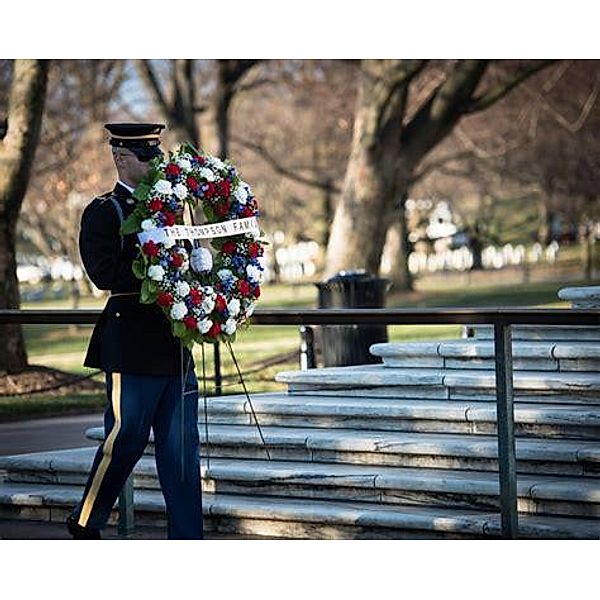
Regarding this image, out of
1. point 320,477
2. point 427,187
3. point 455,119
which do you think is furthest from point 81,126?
point 320,477

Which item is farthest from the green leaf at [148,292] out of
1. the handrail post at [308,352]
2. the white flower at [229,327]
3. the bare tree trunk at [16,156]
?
the bare tree trunk at [16,156]

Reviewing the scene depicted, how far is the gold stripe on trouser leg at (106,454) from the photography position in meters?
8.30

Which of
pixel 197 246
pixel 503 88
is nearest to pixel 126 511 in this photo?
pixel 197 246

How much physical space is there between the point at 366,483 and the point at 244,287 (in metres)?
1.70

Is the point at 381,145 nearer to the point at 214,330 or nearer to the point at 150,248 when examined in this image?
the point at 214,330

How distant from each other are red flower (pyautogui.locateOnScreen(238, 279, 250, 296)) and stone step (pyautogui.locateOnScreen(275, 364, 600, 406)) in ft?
6.29

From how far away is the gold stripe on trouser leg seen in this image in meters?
8.30

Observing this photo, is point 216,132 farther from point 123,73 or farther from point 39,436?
point 39,436

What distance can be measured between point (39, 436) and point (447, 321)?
243 inches

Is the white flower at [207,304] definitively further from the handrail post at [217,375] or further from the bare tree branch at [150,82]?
the bare tree branch at [150,82]

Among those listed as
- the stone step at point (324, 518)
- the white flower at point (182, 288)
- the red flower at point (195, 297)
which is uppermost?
the white flower at point (182, 288)

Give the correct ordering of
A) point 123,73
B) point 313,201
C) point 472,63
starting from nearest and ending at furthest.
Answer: point 472,63, point 123,73, point 313,201

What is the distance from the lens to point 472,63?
2662 cm

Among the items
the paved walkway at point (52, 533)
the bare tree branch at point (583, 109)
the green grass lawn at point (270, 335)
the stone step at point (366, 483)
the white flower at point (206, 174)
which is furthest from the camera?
the bare tree branch at point (583, 109)
